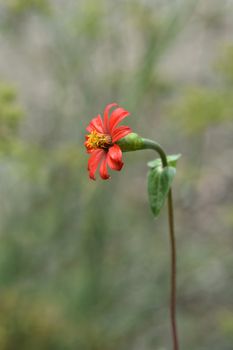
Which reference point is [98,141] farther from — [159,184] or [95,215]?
[95,215]

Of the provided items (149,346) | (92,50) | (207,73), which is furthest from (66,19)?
(149,346)

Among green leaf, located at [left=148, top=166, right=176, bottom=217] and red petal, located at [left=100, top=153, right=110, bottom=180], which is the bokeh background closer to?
green leaf, located at [left=148, top=166, right=176, bottom=217]

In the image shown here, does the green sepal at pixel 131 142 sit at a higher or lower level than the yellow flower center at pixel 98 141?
lower

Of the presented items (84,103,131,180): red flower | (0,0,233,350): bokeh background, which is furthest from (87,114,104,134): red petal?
(0,0,233,350): bokeh background

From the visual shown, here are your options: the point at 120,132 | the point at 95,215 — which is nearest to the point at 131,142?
the point at 120,132

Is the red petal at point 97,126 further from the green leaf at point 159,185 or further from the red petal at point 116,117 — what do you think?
the green leaf at point 159,185

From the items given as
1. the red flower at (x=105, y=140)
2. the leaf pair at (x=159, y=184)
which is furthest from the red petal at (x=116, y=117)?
the leaf pair at (x=159, y=184)
